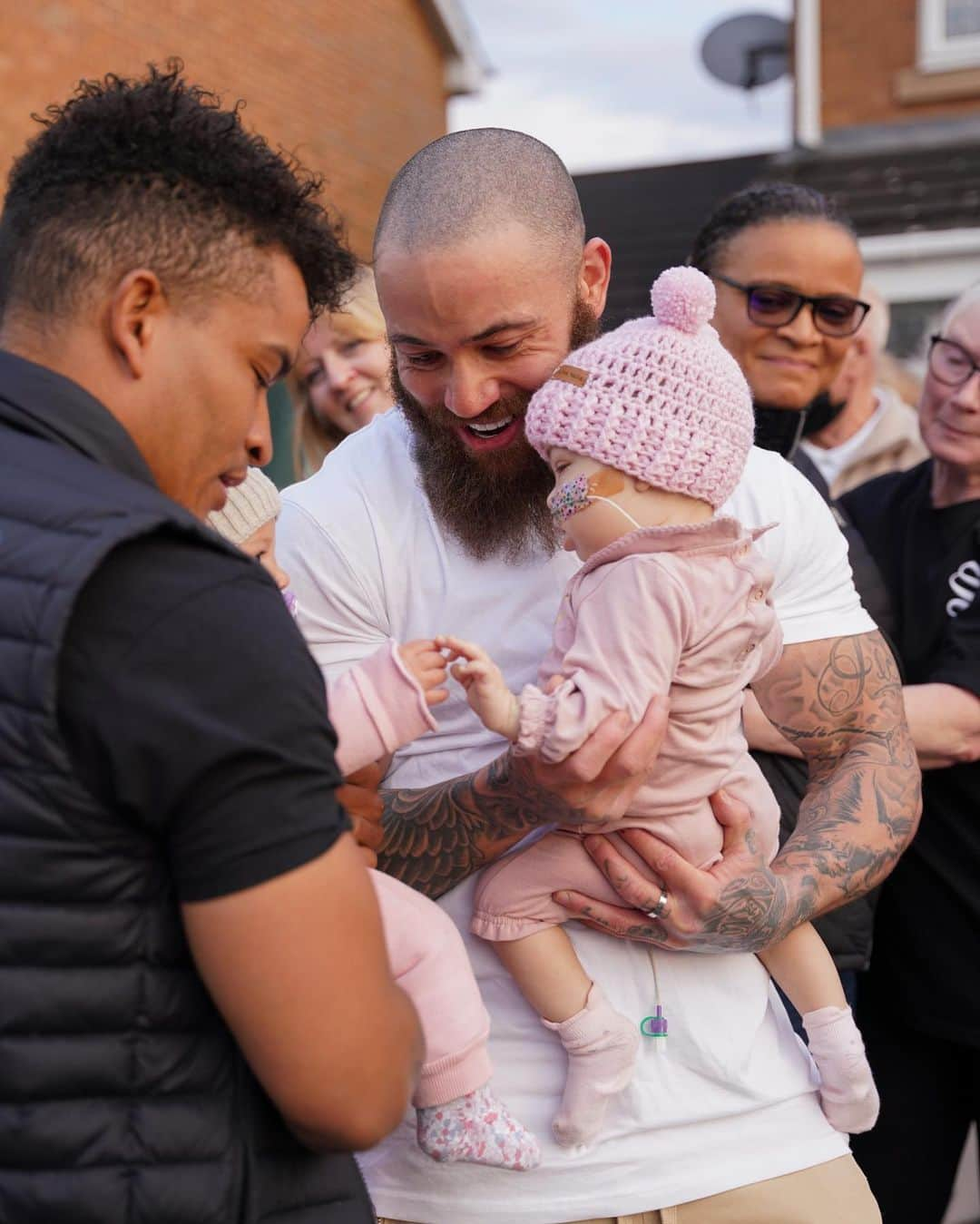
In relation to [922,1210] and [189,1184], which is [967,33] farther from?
[189,1184]

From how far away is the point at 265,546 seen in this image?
7.94ft

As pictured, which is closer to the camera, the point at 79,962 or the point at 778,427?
the point at 79,962

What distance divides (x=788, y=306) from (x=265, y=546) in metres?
1.99

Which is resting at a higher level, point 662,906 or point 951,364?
point 951,364

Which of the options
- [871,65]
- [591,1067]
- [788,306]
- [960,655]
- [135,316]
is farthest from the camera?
[871,65]

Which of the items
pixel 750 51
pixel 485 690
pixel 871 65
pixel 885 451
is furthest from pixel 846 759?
pixel 750 51

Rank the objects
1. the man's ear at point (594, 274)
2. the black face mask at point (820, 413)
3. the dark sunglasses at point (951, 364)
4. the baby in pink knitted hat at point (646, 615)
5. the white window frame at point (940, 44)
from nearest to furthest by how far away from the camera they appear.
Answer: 1. the baby in pink knitted hat at point (646, 615)
2. the man's ear at point (594, 274)
3. the dark sunglasses at point (951, 364)
4. the black face mask at point (820, 413)
5. the white window frame at point (940, 44)

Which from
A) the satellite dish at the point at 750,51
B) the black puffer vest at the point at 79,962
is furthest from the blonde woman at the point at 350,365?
the satellite dish at the point at 750,51

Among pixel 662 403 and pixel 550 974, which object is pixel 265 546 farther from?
pixel 550 974

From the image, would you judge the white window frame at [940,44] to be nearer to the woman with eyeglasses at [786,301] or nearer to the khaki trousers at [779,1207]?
the woman with eyeglasses at [786,301]

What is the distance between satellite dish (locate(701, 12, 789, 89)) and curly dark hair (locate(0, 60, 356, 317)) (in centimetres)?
1411

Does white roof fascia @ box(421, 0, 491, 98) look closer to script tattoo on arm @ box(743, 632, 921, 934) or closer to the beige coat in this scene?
the beige coat

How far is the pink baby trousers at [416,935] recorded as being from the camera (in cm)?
186

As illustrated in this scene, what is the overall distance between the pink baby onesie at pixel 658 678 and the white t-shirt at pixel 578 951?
0.44 ft
